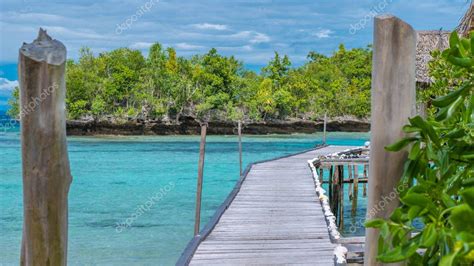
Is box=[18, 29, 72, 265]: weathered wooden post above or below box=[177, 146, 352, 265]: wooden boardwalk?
above

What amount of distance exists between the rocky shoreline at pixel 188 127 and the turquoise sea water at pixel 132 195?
659cm

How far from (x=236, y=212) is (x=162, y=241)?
5.90 m

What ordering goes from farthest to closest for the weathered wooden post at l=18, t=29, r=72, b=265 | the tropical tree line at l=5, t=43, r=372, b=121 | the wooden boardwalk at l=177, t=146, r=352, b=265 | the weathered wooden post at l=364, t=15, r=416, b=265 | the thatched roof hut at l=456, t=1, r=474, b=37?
1. the tropical tree line at l=5, t=43, r=372, b=121
2. the thatched roof hut at l=456, t=1, r=474, b=37
3. the wooden boardwalk at l=177, t=146, r=352, b=265
4. the weathered wooden post at l=18, t=29, r=72, b=265
5. the weathered wooden post at l=364, t=15, r=416, b=265

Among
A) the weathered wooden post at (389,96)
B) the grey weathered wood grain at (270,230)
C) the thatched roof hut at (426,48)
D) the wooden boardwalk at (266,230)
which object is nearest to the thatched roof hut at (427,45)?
the thatched roof hut at (426,48)

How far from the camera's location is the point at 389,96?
6.48 feet

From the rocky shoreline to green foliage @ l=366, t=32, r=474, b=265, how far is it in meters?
55.5

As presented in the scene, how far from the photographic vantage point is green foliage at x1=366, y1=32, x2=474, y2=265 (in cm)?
144

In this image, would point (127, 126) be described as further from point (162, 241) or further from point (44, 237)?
point (44, 237)

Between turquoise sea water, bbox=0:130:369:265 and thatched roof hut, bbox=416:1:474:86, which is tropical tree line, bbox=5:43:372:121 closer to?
turquoise sea water, bbox=0:130:369:265

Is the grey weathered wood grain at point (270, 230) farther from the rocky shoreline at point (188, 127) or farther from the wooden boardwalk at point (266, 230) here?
the rocky shoreline at point (188, 127)

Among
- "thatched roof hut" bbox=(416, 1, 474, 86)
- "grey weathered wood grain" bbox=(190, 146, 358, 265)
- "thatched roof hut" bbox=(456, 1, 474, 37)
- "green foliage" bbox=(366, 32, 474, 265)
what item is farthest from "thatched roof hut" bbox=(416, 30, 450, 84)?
"green foliage" bbox=(366, 32, 474, 265)

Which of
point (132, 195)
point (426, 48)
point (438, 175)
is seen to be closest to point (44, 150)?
point (438, 175)

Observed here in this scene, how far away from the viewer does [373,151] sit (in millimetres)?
2047

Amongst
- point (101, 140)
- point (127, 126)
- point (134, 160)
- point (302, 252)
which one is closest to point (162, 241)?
point (302, 252)
